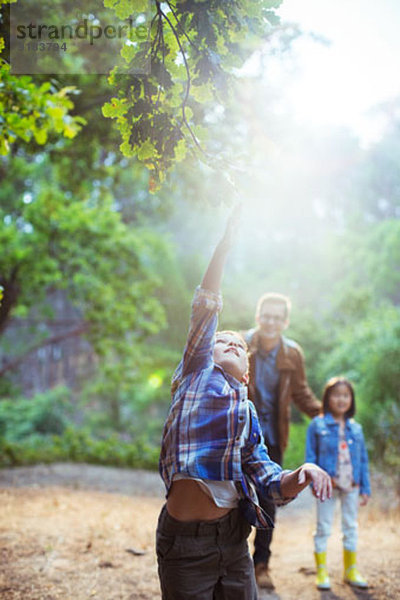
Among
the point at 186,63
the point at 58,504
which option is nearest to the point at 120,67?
the point at 186,63

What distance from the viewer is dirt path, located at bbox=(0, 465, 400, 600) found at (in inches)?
135

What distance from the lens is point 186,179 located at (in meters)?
7.93

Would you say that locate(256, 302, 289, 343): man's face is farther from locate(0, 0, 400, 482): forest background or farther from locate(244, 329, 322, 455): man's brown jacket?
locate(0, 0, 400, 482): forest background

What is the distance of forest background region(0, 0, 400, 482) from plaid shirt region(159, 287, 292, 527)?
2.43 ft

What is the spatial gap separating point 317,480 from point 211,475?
357 mm

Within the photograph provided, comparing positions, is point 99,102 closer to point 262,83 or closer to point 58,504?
point 262,83

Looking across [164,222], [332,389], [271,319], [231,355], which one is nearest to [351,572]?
[332,389]

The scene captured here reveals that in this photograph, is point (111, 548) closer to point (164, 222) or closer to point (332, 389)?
point (332, 389)

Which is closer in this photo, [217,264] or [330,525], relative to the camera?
[217,264]

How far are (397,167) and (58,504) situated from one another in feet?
76.2

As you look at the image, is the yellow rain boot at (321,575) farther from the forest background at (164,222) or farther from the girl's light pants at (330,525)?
the forest background at (164,222)

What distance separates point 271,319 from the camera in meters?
3.73

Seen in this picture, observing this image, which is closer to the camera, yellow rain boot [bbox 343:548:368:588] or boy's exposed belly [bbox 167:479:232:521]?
boy's exposed belly [bbox 167:479:232:521]

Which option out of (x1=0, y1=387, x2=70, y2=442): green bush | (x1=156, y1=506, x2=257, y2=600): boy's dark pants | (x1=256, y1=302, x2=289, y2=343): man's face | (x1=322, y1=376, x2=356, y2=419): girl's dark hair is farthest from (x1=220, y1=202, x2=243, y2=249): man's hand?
(x1=0, y1=387, x2=70, y2=442): green bush
